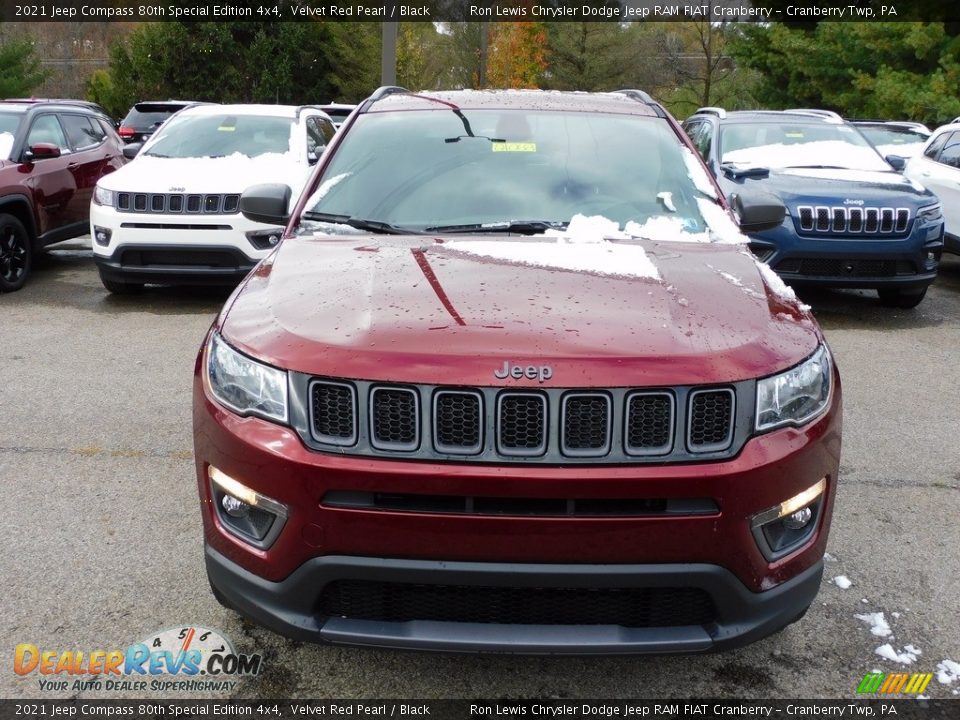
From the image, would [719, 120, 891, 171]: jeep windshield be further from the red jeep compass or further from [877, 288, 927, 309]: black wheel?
the red jeep compass

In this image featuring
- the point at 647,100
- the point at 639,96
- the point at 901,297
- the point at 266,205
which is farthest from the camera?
the point at 901,297

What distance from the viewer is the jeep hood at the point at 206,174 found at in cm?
796

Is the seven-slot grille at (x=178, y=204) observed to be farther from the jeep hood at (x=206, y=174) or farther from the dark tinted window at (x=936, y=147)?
the dark tinted window at (x=936, y=147)

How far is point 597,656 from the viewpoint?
2.31 m

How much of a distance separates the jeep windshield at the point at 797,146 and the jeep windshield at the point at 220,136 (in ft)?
14.1

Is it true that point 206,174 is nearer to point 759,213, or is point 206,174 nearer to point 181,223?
point 181,223

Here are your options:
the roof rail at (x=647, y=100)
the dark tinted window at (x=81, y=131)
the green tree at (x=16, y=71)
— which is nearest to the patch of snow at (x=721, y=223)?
the roof rail at (x=647, y=100)

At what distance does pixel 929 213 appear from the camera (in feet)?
25.6

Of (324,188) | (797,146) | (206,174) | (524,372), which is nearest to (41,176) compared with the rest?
(206,174)

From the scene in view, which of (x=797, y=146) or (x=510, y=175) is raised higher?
(x=510, y=175)

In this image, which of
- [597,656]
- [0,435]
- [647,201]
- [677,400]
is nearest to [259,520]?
[597,656]

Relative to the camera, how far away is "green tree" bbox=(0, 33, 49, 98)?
1331 inches

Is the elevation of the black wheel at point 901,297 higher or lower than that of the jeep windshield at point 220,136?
lower

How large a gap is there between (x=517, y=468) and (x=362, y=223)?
1509mm
